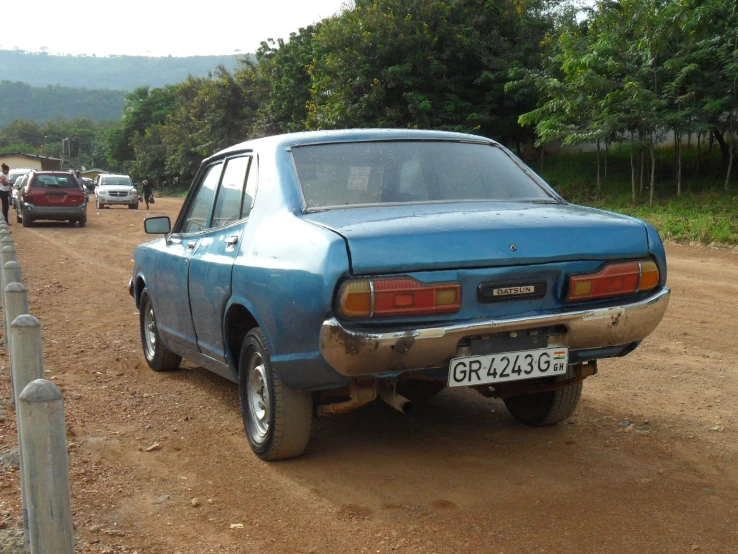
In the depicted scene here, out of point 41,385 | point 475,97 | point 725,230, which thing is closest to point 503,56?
point 475,97

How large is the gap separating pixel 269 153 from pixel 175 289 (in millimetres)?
1387

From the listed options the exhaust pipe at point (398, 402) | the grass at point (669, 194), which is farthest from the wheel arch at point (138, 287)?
the grass at point (669, 194)

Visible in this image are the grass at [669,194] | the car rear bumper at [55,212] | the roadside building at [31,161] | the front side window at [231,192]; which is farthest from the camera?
the roadside building at [31,161]

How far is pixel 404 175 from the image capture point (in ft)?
15.3

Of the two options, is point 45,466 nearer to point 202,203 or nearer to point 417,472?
point 417,472

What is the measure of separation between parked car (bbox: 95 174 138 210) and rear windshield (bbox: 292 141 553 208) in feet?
116

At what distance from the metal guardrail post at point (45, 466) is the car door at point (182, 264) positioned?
8.74 feet

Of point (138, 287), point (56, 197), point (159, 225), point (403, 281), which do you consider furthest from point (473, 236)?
point (56, 197)

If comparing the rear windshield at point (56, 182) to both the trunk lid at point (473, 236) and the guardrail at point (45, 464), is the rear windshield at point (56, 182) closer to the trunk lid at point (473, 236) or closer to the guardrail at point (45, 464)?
the trunk lid at point (473, 236)

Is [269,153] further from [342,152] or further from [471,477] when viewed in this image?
[471,477]

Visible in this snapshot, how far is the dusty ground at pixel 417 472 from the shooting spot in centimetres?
348

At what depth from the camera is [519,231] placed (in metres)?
3.90

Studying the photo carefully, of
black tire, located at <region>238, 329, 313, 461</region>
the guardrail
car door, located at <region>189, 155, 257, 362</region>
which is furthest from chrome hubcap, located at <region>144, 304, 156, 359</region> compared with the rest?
the guardrail

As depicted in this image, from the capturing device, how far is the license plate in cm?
383
